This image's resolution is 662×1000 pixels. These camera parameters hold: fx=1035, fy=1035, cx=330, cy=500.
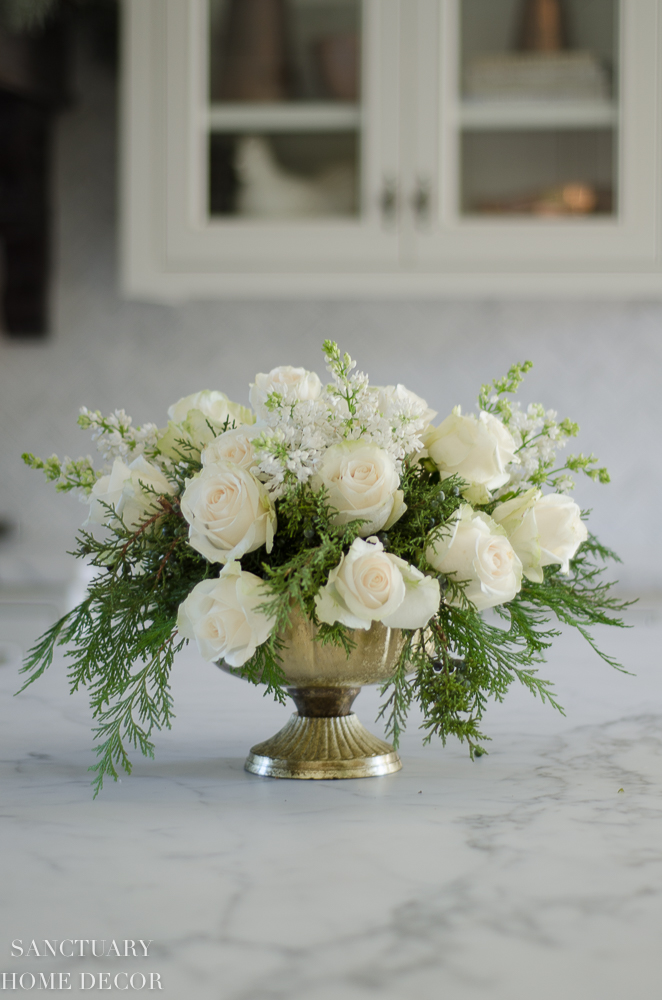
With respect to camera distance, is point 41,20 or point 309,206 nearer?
point 309,206

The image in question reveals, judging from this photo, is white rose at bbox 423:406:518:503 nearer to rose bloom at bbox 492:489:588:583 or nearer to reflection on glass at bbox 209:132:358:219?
rose bloom at bbox 492:489:588:583

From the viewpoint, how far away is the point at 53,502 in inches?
95.8

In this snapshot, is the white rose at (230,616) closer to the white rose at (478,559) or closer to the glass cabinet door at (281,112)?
the white rose at (478,559)

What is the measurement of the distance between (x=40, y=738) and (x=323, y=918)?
475 millimetres

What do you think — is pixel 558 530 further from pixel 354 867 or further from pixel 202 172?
pixel 202 172

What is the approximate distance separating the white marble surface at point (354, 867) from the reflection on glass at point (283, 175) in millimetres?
1292

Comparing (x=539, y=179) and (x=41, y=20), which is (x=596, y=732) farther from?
(x=41, y=20)

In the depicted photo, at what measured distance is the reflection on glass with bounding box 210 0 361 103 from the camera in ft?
6.45

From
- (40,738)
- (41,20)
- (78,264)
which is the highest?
(41,20)

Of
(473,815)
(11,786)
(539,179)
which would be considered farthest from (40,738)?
(539,179)

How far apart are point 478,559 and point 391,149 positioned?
4.75 ft

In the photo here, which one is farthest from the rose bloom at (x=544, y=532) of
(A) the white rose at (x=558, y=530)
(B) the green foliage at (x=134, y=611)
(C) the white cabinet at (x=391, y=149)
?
(C) the white cabinet at (x=391, y=149)

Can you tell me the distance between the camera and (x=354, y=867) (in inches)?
23.1

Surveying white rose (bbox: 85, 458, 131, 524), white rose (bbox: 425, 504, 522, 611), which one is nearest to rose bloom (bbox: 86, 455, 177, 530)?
white rose (bbox: 85, 458, 131, 524)
